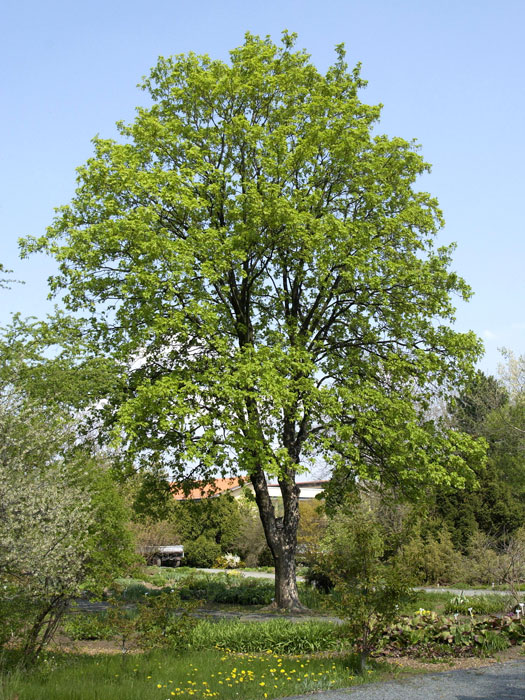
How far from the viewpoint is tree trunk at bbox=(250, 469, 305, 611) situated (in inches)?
598

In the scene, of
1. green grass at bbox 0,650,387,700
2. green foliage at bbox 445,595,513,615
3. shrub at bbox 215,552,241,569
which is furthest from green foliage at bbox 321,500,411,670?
shrub at bbox 215,552,241,569

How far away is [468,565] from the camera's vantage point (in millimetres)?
21391

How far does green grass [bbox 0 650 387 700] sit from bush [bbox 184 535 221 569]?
26.9 metres

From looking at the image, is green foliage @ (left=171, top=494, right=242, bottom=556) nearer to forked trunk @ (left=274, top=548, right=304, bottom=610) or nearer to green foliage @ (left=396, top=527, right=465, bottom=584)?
green foliage @ (left=396, top=527, right=465, bottom=584)

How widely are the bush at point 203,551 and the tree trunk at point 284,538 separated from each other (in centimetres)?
2060

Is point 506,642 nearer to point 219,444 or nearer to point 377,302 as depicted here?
point 219,444

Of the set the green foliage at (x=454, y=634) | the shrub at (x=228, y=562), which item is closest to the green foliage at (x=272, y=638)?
the green foliage at (x=454, y=634)

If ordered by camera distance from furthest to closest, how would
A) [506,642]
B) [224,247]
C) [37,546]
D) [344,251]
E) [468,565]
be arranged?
[468,565] → [344,251] → [224,247] → [506,642] → [37,546]

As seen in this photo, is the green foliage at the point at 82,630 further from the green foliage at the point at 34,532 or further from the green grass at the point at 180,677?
the green foliage at the point at 34,532

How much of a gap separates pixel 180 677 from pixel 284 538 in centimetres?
801

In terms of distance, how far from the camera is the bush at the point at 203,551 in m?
35.4

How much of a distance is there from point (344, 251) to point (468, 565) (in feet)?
42.4

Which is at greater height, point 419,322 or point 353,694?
point 419,322

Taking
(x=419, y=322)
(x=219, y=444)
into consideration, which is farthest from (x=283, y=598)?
(x=419, y=322)
